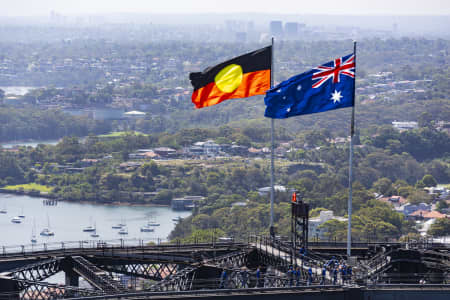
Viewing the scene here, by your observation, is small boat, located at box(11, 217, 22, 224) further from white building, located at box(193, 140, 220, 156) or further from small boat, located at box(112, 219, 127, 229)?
white building, located at box(193, 140, 220, 156)

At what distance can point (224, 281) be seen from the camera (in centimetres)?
2681

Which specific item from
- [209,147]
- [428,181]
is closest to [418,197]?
[428,181]

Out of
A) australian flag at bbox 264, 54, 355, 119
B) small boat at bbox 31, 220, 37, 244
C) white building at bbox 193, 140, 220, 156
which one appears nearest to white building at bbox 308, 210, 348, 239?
small boat at bbox 31, 220, 37, 244

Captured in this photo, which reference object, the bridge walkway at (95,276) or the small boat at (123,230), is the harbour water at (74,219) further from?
the bridge walkway at (95,276)

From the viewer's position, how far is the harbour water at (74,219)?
88.5m

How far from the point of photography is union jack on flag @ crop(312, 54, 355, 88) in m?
25.5

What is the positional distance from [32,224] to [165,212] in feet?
53.2

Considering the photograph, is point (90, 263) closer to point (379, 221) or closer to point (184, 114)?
point (379, 221)

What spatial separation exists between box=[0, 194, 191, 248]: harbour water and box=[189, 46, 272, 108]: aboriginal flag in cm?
5463

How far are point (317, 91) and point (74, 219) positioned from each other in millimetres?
75923

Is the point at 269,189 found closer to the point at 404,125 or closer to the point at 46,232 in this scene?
the point at 46,232

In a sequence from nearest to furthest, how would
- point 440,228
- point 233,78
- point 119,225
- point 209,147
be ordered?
point 233,78 → point 440,228 → point 119,225 → point 209,147

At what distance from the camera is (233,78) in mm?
28656

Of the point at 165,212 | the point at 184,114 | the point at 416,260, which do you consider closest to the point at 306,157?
the point at 165,212
